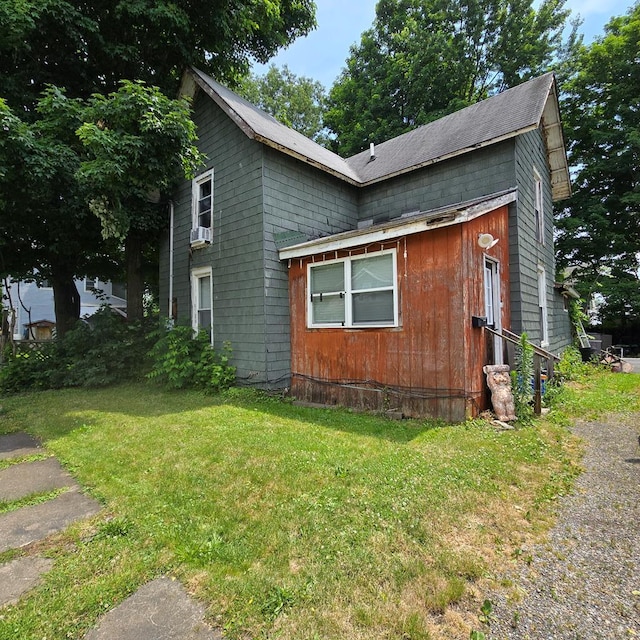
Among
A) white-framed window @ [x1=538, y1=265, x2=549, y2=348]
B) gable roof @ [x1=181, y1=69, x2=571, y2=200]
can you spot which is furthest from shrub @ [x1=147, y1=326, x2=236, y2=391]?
white-framed window @ [x1=538, y1=265, x2=549, y2=348]

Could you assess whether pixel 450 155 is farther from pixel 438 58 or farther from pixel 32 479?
pixel 438 58

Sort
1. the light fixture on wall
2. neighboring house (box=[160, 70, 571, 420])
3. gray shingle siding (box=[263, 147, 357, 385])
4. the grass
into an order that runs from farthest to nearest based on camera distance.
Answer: gray shingle siding (box=[263, 147, 357, 385]) < the light fixture on wall < neighboring house (box=[160, 70, 571, 420]) < the grass

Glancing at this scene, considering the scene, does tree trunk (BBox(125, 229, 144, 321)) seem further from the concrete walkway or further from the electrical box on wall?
the electrical box on wall

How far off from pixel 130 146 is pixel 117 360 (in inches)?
210

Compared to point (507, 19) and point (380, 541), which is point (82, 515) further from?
point (507, 19)

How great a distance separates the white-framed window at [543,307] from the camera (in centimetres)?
927

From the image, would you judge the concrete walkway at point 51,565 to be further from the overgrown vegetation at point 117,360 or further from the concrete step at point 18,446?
the overgrown vegetation at point 117,360

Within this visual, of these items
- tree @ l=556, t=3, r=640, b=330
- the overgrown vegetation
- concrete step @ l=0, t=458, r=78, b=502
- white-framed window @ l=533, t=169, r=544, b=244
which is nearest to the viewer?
concrete step @ l=0, t=458, r=78, b=502

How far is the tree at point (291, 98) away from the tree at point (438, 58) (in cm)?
516

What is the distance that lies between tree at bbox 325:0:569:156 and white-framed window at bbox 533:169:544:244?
1224 cm

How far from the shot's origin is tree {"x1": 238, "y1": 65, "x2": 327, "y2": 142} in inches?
1041

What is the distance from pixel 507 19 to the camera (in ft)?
67.6

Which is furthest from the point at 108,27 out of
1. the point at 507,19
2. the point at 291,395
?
the point at 507,19

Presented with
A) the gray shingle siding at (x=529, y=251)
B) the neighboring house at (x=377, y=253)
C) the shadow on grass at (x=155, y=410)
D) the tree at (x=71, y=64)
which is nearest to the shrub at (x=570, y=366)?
the gray shingle siding at (x=529, y=251)
